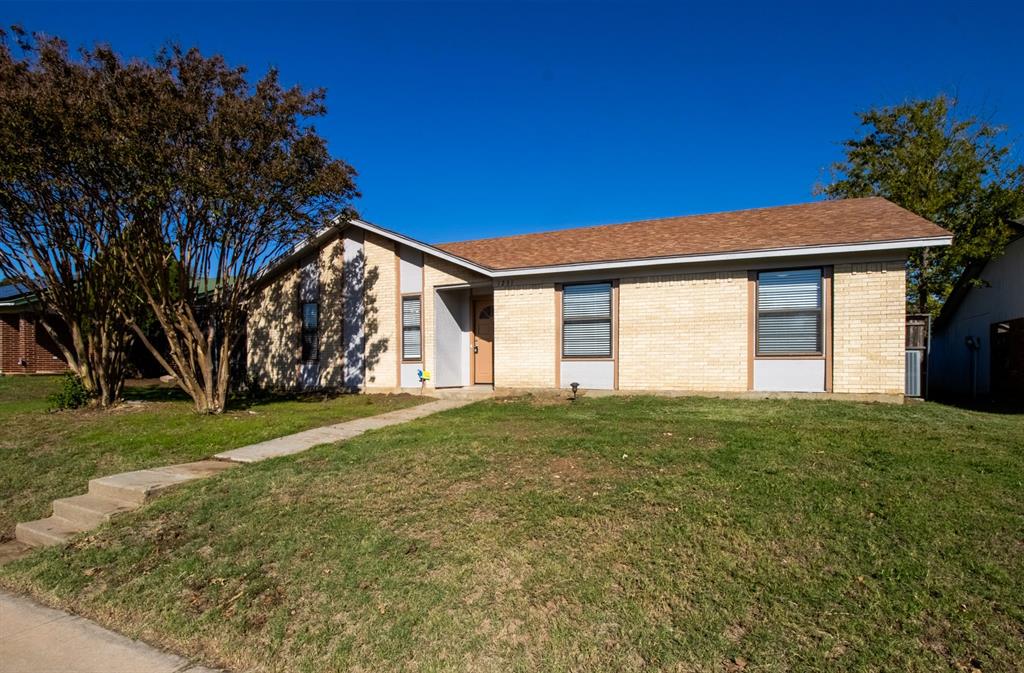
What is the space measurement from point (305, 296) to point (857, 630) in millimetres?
15327

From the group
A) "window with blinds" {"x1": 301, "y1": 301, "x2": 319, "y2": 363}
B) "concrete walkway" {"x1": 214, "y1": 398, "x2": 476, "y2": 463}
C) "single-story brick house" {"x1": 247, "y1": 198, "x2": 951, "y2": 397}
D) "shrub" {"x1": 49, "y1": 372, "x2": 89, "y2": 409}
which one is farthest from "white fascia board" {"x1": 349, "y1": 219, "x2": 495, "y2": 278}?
"shrub" {"x1": 49, "y1": 372, "x2": 89, "y2": 409}

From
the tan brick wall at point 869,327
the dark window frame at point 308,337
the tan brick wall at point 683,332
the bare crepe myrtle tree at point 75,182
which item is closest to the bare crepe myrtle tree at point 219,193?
the bare crepe myrtle tree at point 75,182

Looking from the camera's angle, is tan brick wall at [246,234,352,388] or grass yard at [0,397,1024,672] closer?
grass yard at [0,397,1024,672]

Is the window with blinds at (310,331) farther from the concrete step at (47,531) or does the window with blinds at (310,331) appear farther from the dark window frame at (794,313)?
the dark window frame at (794,313)

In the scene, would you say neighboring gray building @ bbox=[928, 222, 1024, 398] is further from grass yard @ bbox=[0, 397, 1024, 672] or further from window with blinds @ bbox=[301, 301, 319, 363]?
window with blinds @ bbox=[301, 301, 319, 363]

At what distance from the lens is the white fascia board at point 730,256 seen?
10.3 m

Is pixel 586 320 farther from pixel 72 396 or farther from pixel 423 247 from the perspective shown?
pixel 72 396

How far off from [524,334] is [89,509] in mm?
8992

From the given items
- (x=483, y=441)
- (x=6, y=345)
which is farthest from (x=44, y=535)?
(x=6, y=345)

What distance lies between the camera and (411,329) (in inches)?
594

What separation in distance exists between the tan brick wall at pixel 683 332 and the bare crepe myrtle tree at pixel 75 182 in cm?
955

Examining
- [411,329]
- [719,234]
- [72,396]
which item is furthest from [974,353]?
[72,396]

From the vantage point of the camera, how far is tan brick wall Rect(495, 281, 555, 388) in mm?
13477

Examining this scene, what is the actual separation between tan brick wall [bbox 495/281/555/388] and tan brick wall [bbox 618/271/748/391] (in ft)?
5.26
